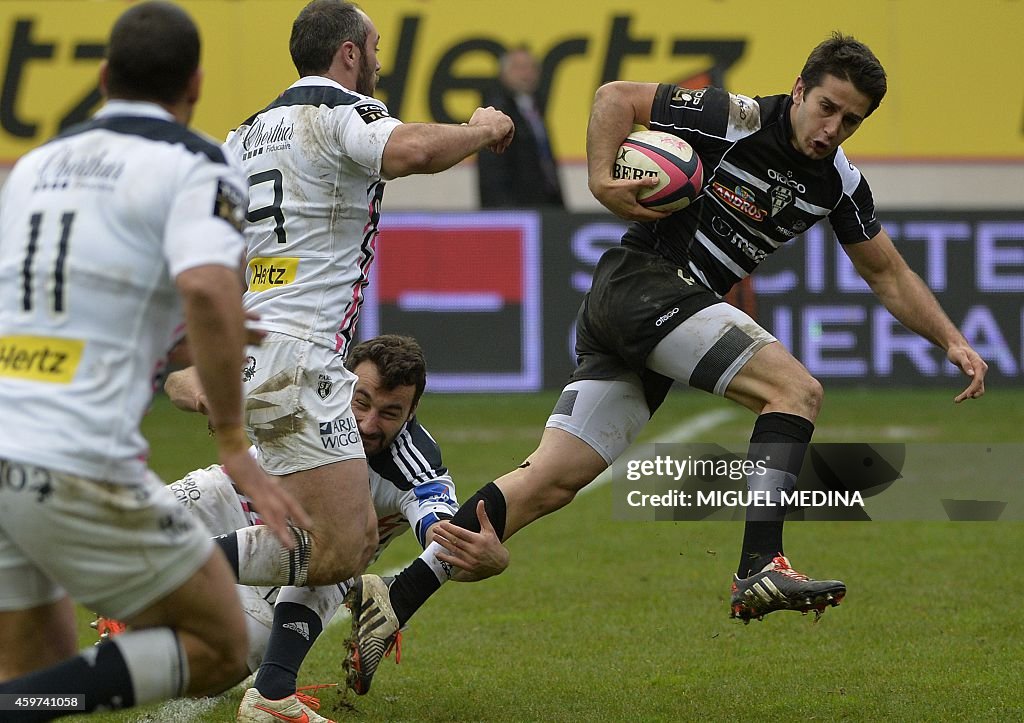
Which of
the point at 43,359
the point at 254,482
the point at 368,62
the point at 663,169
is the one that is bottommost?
the point at 254,482

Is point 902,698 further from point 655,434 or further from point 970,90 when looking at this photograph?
point 970,90

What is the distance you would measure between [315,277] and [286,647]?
1.25m

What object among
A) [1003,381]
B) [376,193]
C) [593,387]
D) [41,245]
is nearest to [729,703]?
[593,387]

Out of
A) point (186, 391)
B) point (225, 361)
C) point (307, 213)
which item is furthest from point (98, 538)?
point (307, 213)

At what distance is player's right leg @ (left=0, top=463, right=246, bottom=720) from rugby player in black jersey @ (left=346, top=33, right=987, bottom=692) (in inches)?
67.3

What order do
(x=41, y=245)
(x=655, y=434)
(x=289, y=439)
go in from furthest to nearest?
(x=655, y=434) < (x=289, y=439) < (x=41, y=245)

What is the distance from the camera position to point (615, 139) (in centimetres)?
579

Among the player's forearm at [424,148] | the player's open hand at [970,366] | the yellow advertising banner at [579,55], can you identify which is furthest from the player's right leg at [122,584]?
the yellow advertising banner at [579,55]

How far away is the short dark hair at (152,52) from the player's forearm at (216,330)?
1.79ft

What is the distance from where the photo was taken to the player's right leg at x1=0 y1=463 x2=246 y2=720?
3.45 m

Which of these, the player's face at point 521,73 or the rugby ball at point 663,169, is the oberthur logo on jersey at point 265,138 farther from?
the player's face at point 521,73

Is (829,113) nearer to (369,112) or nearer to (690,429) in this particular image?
(369,112)

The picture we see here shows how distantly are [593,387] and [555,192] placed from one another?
32.1 feet

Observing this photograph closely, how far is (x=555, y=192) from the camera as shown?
15.6 meters
